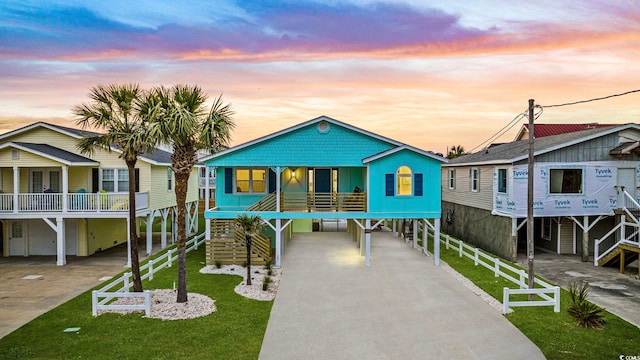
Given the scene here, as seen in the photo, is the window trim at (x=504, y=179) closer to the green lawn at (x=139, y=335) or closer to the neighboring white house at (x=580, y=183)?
the neighboring white house at (x=580, y=183)

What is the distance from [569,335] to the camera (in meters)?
11.0

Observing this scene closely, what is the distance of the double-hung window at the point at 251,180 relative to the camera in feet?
77.0

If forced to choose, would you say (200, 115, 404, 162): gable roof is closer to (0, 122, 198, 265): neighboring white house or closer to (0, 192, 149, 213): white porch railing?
(0, 122, 198, 265): neighboring white house

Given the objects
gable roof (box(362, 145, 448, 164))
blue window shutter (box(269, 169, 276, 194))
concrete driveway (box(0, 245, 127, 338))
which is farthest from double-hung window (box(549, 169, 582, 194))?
concrete driveway (box(0, 245, 127, 338))

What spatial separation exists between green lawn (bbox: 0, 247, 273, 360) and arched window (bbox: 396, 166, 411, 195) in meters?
9.56

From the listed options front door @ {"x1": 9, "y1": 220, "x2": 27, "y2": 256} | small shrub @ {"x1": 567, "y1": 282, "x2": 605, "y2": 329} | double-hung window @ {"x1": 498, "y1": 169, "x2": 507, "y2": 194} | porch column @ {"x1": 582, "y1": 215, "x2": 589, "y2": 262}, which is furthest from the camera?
front door @ {"x1": 9, "y1": 220, "x2": 27, "y2": 256}

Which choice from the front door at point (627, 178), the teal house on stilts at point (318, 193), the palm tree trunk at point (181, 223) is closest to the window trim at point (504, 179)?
the teal house on stilts at point (318, 193)

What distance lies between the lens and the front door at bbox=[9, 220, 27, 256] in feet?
73.9

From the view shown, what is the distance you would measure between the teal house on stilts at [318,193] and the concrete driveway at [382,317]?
2219mm

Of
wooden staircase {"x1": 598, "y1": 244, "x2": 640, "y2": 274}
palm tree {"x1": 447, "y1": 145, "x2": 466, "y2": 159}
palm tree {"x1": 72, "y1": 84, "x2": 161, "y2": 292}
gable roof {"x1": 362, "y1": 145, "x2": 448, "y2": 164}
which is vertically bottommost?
wooden staircase {"x1": 598, "y1": 244, "x2": 640, "y2": 274}

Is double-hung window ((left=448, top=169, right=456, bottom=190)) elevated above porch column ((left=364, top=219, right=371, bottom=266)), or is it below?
above

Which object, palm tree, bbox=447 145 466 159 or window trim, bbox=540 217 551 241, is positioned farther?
palm tree, bbox=447 145 466 159

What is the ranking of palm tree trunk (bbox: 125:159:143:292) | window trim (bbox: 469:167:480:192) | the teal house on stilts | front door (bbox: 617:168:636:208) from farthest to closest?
window trim (bbox: 469:167:480:192) < front door (bbox: 617:168:636:208) < the teal house on stilts < palm tree trunk (bbox: 125:159:143:292)

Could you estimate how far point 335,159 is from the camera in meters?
21.3
